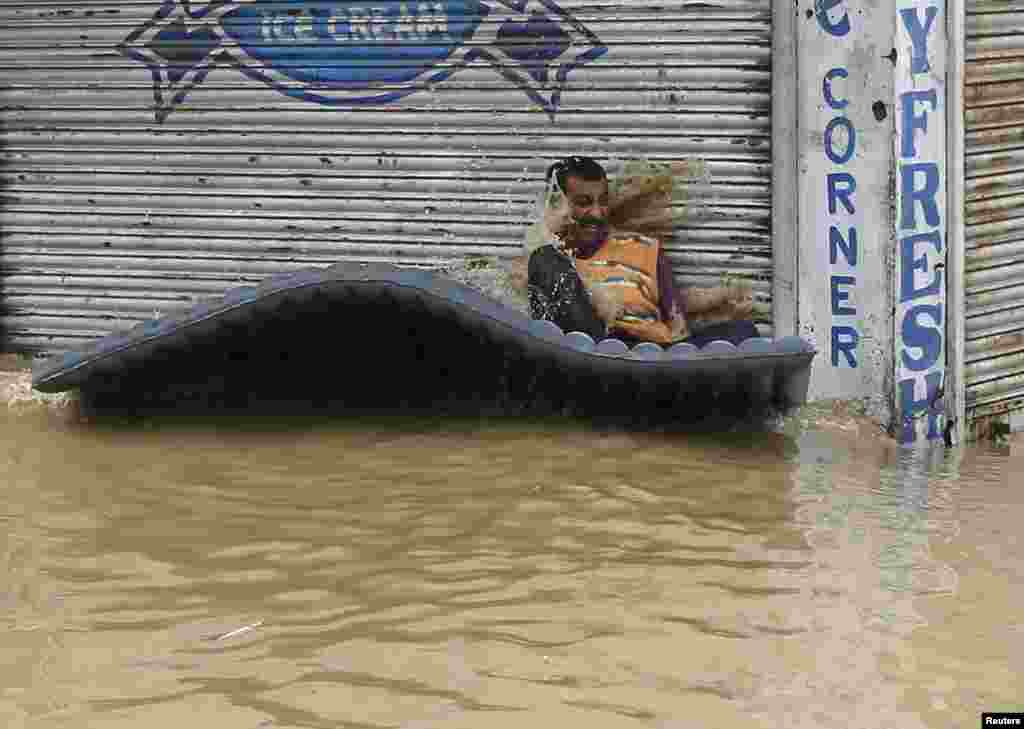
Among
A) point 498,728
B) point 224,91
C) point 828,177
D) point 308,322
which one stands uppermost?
point 224,91

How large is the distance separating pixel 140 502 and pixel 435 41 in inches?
110

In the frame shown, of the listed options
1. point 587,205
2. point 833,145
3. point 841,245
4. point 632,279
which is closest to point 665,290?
point 632,279

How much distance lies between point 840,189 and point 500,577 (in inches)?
111

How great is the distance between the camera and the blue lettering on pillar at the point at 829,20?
22.0 feet

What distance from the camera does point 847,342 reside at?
692 centimetres

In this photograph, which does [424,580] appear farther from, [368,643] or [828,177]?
[828,177]

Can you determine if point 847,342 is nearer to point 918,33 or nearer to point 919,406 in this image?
point 919,406

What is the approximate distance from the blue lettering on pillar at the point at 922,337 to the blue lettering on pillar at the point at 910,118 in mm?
643

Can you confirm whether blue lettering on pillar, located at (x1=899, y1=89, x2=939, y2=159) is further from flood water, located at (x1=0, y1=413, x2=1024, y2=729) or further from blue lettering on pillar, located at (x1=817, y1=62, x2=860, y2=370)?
flood water, located at (x1=0, y1=413, x2=1024, y2=729)

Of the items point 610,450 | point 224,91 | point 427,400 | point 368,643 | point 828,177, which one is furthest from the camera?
point 224,91

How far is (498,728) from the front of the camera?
12.0 ft

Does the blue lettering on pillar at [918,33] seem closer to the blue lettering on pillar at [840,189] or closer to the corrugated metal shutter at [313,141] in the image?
the blue lettering on pillar at [840,189]

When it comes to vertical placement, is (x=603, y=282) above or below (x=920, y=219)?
below

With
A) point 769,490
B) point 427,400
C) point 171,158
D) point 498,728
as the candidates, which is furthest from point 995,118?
point 498,728
